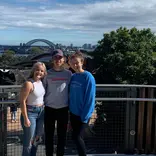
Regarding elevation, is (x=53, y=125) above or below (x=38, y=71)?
below

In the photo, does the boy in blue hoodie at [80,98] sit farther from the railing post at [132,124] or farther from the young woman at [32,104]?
the railing post at [132,124]

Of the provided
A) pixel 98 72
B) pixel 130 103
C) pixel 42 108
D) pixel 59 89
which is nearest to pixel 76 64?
pixel 59 89

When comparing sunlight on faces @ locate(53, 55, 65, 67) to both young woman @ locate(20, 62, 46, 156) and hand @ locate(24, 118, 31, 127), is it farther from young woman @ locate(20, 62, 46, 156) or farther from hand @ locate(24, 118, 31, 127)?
hand @ locate(24, 118, 31, 127)

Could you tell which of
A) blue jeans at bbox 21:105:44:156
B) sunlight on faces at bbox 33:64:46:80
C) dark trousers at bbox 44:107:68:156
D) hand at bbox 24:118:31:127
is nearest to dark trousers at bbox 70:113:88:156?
dark trousers at bbox 44:107:68:156

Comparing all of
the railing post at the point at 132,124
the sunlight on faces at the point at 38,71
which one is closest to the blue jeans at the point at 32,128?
the sunlight on faces at the point at 38,71

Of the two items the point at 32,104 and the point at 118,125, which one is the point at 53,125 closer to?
the point at 32,104

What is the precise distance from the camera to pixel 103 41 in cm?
1544

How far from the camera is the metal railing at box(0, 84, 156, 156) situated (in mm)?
5082

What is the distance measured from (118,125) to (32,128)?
169cm

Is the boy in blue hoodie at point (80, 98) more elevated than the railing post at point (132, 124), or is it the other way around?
the boy in blue hoodie at point (80, 98)

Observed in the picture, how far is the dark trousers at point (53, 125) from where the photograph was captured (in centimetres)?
440

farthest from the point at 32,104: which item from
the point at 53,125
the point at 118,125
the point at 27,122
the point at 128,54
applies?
the point at 128,54

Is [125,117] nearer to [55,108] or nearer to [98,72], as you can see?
[55,108]

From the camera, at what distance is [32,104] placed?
4.25 m
